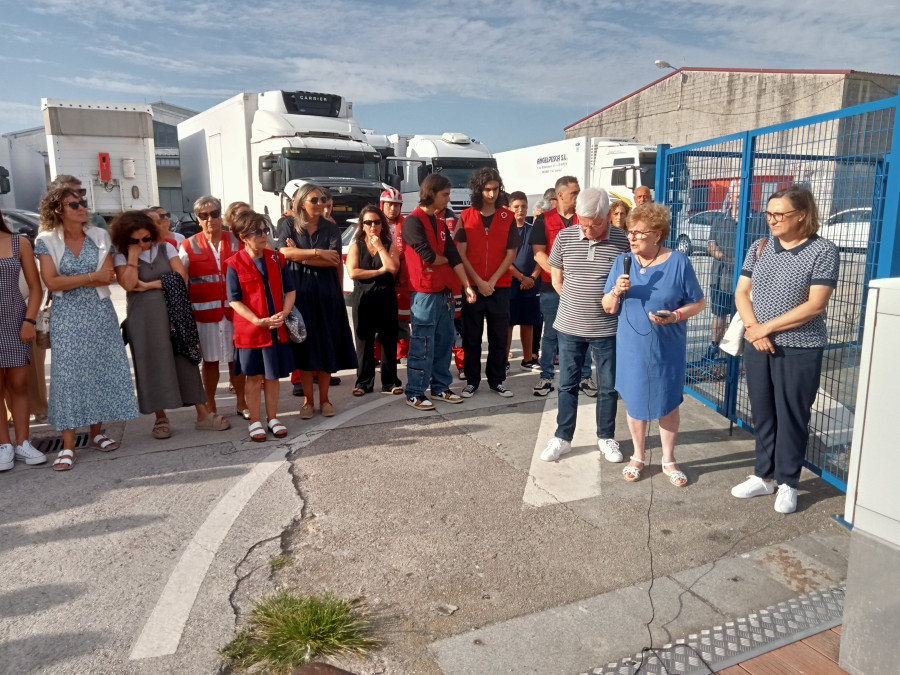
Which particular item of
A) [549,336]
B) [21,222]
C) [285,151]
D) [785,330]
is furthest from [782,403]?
[21,222]

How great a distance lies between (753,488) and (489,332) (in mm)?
2852

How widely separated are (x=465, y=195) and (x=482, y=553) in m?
15.5

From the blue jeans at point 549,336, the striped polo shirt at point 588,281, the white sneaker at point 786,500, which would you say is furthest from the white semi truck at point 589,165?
the white sneaker at point 786,500

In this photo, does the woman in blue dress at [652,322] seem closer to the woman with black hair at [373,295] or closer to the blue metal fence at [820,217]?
the blue metal fence at [820,217]

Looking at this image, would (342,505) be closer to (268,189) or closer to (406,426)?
(406,426)

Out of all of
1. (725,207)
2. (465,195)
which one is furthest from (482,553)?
(465,195)

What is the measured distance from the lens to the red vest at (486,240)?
5.90 metres

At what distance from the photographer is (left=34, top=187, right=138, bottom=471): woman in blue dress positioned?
4508 mm

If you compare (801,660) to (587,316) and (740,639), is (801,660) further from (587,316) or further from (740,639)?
(587,316)

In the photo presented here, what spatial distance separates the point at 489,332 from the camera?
624 cm

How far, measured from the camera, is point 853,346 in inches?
168

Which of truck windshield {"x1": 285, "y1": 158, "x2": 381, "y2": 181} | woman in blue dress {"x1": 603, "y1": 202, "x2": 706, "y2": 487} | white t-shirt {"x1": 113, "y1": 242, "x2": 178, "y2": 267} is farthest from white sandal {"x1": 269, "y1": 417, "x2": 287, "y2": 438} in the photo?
truck windshield {"x1": 285, "y1": 158, "x2": 381, "y2": 181}

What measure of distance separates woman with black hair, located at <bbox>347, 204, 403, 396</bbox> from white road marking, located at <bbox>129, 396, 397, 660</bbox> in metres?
1.37

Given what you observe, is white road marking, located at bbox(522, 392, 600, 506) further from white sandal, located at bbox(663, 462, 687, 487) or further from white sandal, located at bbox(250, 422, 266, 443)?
white sandal, located at bbox(250, 422, 266, 443)
